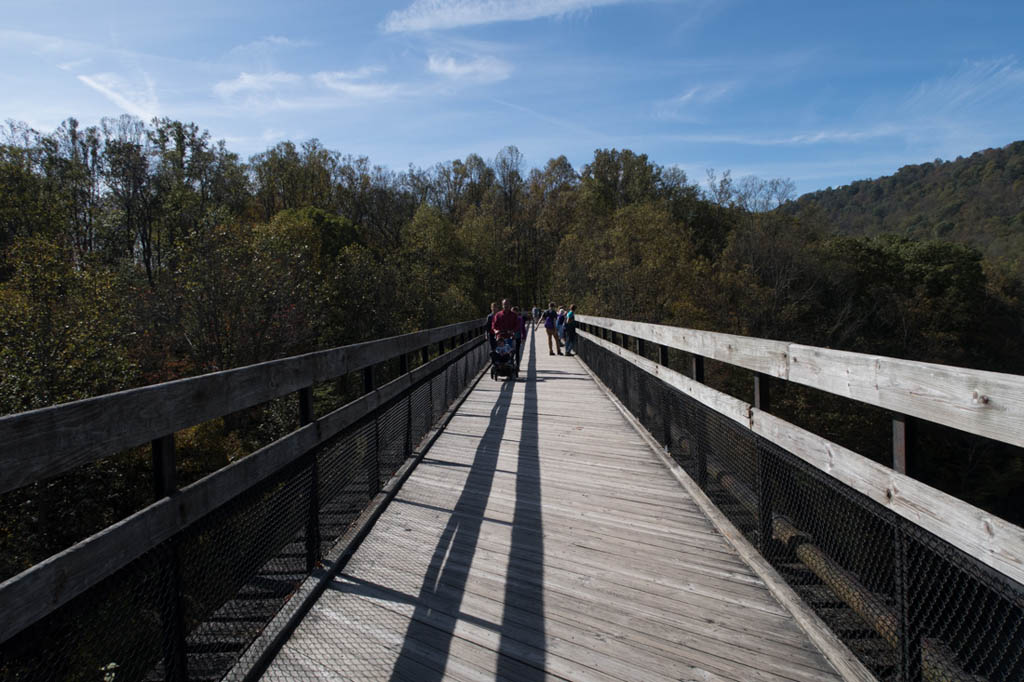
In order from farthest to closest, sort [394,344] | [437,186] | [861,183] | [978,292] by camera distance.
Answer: [861,183], [437,186], [978,292], [394,344]

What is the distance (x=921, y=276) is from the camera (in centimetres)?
4300

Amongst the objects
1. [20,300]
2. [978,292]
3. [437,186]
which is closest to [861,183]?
[978,292]

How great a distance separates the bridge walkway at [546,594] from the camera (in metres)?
2.14

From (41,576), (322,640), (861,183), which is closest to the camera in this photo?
(41,576)

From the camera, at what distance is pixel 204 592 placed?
2.15 metres

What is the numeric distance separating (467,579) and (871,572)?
5.78 feet

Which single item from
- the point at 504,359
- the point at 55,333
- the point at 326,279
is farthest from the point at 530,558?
the point at 326,279

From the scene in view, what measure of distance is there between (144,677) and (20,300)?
1928 cm

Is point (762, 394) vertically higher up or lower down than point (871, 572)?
higher up

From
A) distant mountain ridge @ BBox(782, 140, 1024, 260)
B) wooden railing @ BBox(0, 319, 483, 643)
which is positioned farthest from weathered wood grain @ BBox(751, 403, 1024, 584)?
distant mountain ridge @ BBox(782, 140, 1024, 260)

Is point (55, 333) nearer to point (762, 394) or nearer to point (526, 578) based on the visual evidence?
point (526, 578)

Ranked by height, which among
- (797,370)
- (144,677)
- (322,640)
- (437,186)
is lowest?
(322,640)

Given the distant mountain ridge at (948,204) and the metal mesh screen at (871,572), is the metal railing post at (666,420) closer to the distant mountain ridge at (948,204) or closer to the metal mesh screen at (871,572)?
the metal mesh screen at (871,572)

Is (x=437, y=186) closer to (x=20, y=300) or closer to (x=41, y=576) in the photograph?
(x=20, y=300)
